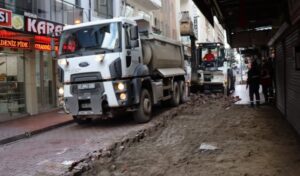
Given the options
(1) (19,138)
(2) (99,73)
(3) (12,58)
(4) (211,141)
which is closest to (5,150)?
(1) (19,138)

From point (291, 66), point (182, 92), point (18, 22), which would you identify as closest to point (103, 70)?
point (18, 22)

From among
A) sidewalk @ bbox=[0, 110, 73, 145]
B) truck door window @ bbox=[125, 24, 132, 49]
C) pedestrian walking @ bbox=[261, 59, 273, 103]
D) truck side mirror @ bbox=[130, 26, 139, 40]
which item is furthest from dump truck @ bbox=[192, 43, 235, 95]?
truck door window @ bbox=[125, 24, 132, 49]

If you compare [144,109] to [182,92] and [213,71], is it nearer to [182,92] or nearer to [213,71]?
[182,92]

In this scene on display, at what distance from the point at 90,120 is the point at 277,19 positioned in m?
7.03

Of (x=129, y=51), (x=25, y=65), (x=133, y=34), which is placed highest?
(x=133, y=34)

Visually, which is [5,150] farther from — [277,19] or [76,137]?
[277,19]

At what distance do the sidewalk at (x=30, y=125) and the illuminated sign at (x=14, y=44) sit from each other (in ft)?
8.80

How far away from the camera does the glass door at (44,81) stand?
1719 centimetres

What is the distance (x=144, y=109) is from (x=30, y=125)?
3749mm

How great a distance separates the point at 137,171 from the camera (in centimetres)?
718

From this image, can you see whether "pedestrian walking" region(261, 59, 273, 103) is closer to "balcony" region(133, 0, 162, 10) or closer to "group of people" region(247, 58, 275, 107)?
"group of people" region(247, 58, 275, 107)

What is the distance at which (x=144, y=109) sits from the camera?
13.1 metres

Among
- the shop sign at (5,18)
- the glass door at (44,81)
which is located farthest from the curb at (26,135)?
the glass door at (44,81)

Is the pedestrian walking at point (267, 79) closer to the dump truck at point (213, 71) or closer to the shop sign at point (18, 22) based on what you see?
the dump truck at point (213, 71)
